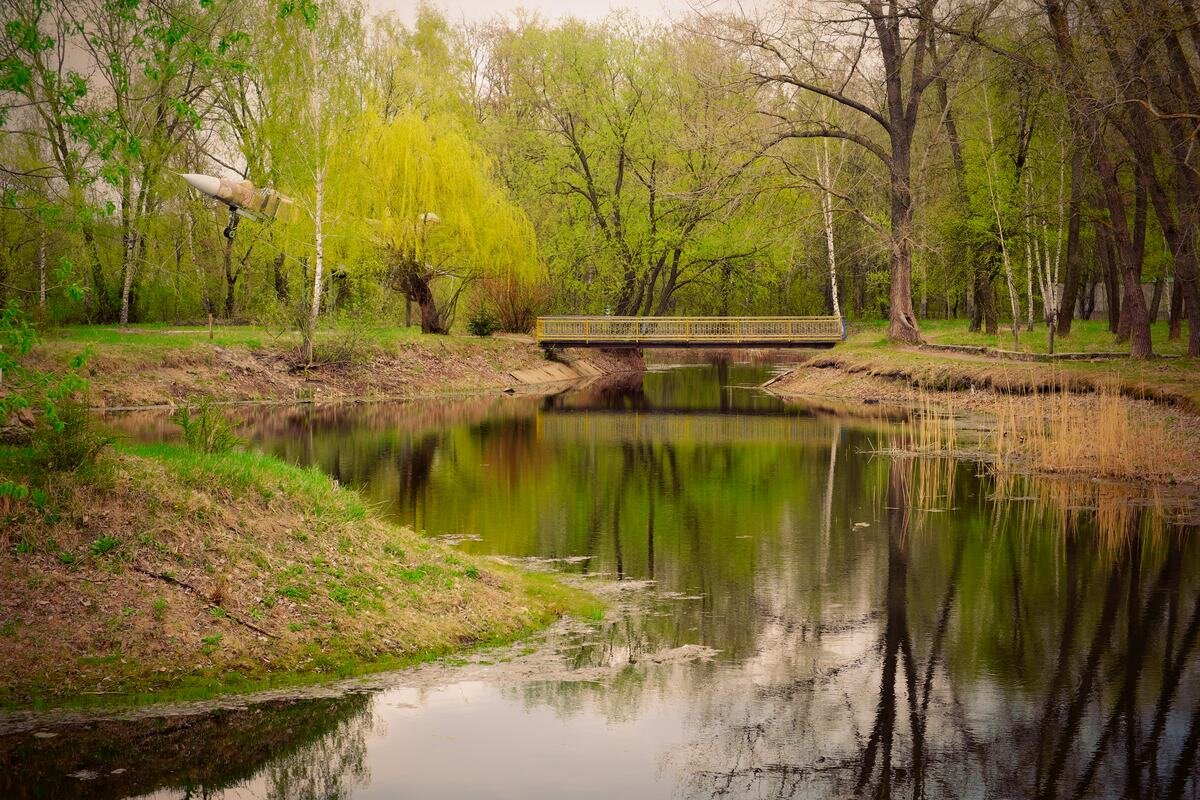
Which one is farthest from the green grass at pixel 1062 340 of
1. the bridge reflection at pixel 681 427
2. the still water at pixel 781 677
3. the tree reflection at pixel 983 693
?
the tree reflection at pixel 983 693

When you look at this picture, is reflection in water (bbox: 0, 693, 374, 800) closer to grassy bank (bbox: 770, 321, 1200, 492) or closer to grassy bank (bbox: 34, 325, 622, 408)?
grassy bank (bbox: 770, 321, 1200, 492)

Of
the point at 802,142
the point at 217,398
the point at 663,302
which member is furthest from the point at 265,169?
the point at 802,142

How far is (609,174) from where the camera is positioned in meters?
56.8

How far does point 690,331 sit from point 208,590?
39.8 metres

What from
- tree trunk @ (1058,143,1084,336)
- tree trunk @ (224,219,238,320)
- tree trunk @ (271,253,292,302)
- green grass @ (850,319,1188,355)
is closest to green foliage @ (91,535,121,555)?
green grass @ (850,319,1188,355)

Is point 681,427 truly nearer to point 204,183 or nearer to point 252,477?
point 204,183

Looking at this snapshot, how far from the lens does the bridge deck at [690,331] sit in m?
49.0

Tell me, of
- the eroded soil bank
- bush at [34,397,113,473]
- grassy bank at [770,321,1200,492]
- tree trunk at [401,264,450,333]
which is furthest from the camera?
tree trunk at [401,264,450,333]

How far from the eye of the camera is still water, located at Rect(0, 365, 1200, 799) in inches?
340

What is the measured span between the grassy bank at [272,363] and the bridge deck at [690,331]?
1988mm

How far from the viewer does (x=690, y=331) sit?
164 feet

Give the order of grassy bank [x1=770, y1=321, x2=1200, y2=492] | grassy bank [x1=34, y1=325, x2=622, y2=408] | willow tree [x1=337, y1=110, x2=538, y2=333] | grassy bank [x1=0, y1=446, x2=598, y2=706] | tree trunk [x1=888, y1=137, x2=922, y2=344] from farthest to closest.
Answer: willow tree [x1=337, y1=110, x2=538, y2=333] → tree trunk [x1=888, y1=137, x2=922, y2=344] → grassy bank [x1=34, y1=325, x2=622, y2=408] → grassy bank [x1=770, y1=321, x2=1200, y2=492] → grassy bank [x1=0, y1=446, x2=598, y2=706]

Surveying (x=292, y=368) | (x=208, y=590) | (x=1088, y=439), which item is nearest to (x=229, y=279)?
(x=292, y=368)

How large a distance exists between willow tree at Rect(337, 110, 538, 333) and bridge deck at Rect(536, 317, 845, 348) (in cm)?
464
